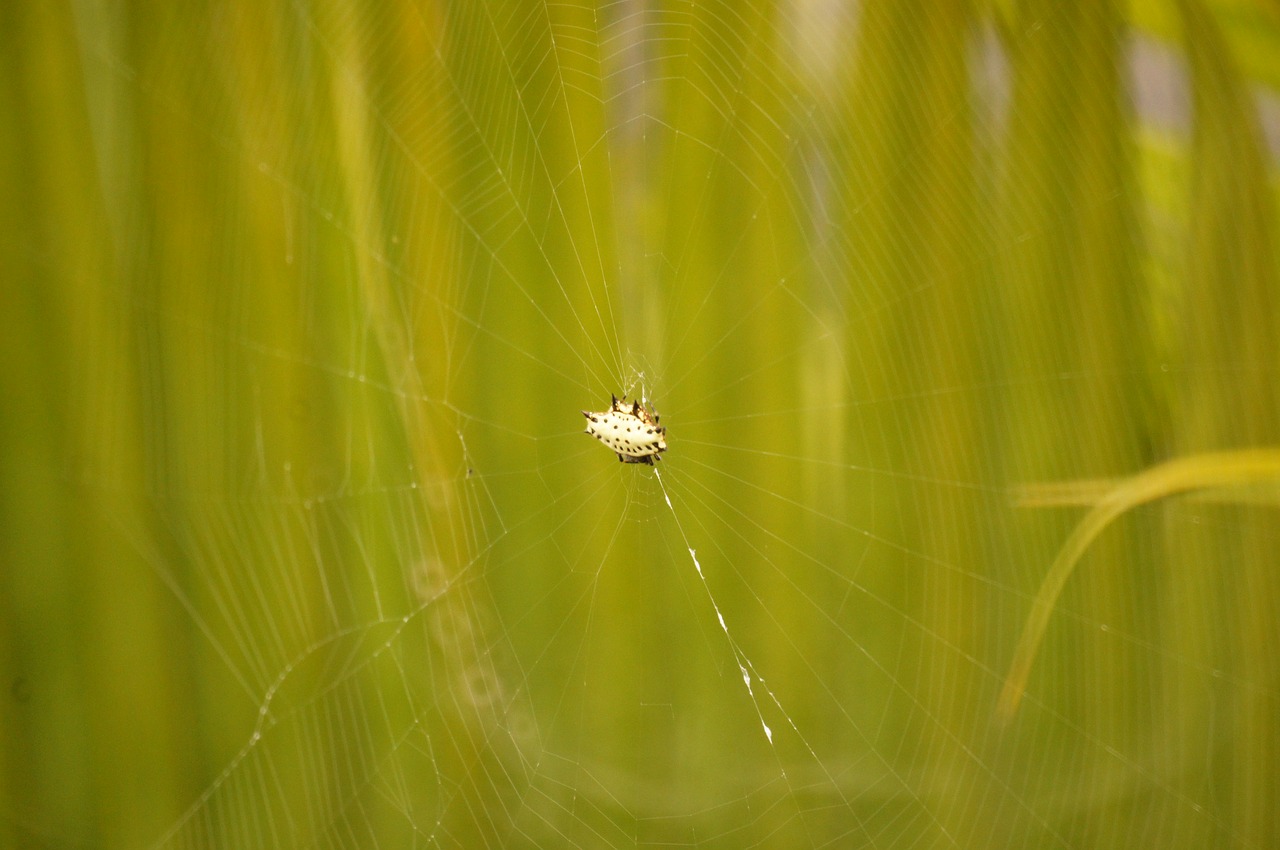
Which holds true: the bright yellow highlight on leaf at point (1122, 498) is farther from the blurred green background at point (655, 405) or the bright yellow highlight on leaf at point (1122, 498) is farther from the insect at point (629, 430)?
the insect at point (629, 430)

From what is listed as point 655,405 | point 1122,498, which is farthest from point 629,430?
point 1122,498

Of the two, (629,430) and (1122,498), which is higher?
(629,430)

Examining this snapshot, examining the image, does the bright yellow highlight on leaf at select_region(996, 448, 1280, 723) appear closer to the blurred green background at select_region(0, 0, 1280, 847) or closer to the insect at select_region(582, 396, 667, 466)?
the blurred green background at select_region(0, 0, 1280, 847)

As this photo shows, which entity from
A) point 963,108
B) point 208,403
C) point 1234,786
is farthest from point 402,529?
point 1234,786

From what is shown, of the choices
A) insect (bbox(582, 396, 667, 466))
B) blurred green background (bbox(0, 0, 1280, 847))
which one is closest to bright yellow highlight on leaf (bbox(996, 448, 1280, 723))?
blurred green background (bbox(0, 0, 1280, 847))

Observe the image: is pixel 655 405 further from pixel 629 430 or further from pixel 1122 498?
pixel 1122 498

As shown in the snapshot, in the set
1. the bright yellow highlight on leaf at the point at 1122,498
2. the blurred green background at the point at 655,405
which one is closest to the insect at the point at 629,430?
the blurred green background at the point at 655,405

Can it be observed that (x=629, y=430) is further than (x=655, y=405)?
No

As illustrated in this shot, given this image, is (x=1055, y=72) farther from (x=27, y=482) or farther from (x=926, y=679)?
(x=27, y=482)
